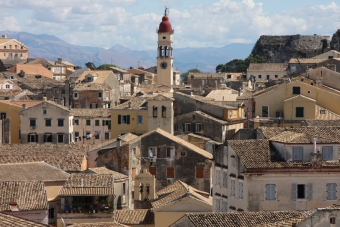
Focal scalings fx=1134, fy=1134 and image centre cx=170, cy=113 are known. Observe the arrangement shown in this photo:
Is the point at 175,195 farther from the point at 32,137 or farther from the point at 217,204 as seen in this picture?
the point at 32,137

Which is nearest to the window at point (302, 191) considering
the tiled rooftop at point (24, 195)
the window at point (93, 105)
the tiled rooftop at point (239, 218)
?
the tiled rooftop at point (239, 218)

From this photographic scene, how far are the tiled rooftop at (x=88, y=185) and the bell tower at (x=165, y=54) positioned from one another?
105854mm

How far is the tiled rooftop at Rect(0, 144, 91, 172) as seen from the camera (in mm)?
76000

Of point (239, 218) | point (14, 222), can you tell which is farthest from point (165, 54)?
point (14, 222)

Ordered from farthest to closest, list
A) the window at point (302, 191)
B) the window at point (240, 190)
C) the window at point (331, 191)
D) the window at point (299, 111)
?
the window at point (299, 111)
the window at point (240, 190)
the window at point (331, 191)
the window at point (302, 191)

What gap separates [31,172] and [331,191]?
24437 mm

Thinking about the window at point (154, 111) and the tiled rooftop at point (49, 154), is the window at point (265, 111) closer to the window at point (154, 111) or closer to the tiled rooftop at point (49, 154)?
the window at point (154, 111)

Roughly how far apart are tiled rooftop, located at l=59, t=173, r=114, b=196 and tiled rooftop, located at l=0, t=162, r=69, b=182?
14.1 feet

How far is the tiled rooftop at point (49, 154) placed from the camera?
76.0 meters

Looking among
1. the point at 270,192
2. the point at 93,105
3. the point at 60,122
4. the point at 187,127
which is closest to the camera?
the point at 270,192

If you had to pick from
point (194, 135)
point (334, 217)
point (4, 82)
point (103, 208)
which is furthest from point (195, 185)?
point (4, 82)

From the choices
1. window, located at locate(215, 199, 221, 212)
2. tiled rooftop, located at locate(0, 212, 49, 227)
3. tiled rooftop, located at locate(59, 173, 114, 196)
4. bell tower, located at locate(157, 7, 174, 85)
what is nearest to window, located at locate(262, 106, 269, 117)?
tiled rooftop, located at locate(59, 173, 114, 196)

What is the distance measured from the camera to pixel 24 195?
54.4 meters

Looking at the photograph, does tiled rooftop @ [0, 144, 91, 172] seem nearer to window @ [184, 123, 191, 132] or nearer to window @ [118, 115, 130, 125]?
window @ [118, 115, 130, 125]
